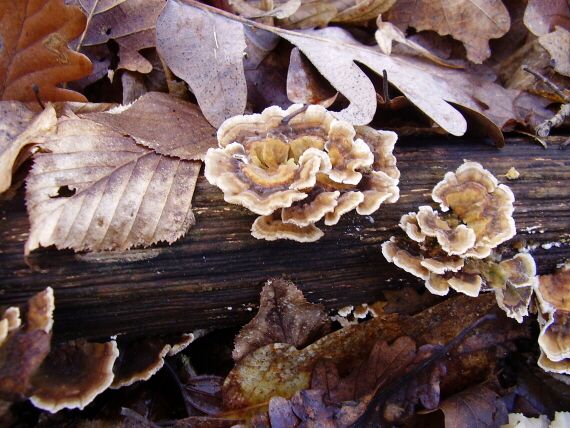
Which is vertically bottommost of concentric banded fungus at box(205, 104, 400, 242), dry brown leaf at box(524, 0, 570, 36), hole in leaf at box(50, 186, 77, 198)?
hole in leaf at box(50, 186, 77, 198)

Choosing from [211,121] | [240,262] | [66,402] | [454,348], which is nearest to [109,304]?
[66,402]

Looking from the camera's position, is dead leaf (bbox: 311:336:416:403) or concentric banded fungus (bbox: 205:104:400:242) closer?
concentric banded fungus (bbox: 205:104:400:242)

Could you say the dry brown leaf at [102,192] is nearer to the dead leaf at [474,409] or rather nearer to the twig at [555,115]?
the dead leaf at [474,409]

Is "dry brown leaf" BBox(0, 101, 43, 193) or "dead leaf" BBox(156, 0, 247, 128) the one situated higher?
"dead leaf" BBox(156, 0, 247, 128)

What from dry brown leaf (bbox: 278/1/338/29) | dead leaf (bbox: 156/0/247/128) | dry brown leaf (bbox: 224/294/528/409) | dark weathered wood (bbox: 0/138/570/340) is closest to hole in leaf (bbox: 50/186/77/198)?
Result: dark weathered wood (bbox: 0/138/570/340)

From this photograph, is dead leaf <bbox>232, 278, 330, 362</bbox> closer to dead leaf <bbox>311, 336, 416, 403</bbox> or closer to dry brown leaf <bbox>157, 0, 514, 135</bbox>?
dead leaf <bbox>311, 336, 416, 403</bbox>

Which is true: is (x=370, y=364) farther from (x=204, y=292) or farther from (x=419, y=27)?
(x=419, y=27)

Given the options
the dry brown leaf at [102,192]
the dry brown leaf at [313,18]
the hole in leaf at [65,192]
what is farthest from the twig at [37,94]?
the dry brown leaf at [313,18]
